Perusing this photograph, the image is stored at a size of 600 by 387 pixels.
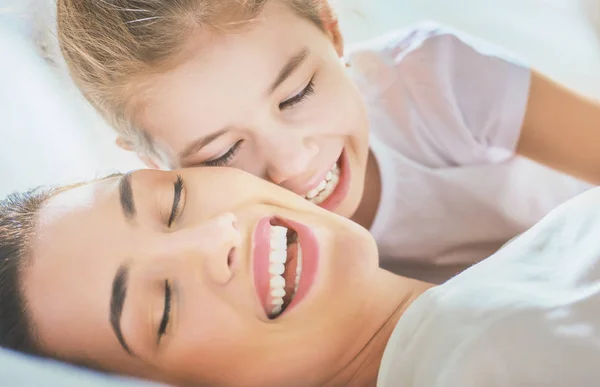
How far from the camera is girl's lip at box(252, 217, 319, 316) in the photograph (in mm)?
553

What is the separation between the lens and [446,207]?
876 millimetres

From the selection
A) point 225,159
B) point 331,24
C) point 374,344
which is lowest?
point 374,344

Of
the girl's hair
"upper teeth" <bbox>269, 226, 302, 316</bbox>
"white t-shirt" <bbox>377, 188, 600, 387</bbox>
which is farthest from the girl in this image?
"white t-shirt" <bbox>377, 188, 600, 387</bbox>

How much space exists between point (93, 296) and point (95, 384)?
82mm

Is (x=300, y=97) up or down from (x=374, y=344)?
up

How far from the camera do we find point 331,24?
29.4 inches

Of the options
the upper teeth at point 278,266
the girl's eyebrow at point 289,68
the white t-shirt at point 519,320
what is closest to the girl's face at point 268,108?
the girl's eyebrow at point 289,68

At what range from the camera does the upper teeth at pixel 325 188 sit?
71 centimetres

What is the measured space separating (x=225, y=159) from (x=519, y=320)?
0.35 meters

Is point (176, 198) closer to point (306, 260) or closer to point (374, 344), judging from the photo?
point (306, 260)

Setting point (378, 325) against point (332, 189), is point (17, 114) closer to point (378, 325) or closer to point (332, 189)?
point (332, 189)

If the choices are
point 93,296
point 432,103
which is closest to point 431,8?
point 432,103

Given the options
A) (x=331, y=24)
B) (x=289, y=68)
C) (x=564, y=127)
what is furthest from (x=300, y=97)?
(x=564, y=127)

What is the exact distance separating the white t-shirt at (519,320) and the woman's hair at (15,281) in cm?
32
